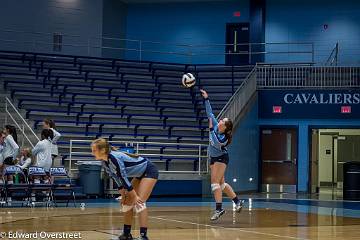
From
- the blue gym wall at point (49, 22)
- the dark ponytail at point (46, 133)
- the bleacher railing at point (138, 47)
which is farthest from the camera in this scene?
the bleacher railing at point (138, 47)

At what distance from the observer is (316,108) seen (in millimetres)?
25688

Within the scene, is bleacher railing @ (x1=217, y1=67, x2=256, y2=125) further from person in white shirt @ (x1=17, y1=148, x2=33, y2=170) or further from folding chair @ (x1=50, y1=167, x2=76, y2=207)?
person in white shirt @ (x1=17, y1=148, x2=33, y2=170)

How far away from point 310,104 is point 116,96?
7.35 metres

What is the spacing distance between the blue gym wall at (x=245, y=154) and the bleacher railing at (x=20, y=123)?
6656 mm

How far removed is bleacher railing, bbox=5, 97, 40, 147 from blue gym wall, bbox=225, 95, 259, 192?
21.8 ft

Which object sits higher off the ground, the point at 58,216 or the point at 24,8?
the point at 24,8

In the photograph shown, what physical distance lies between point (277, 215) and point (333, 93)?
40.0 ft

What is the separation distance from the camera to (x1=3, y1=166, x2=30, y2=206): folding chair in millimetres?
16328

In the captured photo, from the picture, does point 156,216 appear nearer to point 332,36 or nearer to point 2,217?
point 2,217

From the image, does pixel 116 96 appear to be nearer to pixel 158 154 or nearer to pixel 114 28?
pixel 158 154

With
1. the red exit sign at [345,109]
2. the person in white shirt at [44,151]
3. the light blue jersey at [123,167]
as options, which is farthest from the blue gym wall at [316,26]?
the light blue jersey at [123,167]

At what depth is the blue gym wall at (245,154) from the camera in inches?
931

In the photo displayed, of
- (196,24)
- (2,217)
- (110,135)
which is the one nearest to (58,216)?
(2,217)

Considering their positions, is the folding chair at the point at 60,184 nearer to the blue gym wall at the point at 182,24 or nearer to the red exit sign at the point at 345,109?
the red exit sign at the point at 345,109
